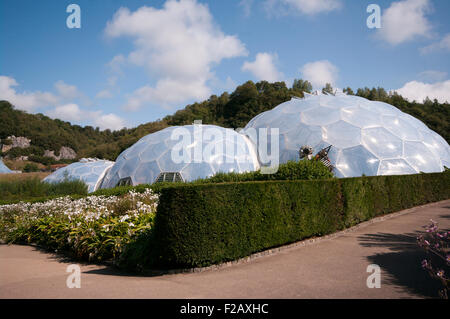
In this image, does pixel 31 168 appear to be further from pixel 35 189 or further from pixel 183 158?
pixel 183 158

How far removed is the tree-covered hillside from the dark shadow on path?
101 feet

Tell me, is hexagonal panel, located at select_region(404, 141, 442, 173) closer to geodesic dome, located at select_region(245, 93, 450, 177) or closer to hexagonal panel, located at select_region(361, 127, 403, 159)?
geodesic dome, located at select_region(245, 93, 450, 177)

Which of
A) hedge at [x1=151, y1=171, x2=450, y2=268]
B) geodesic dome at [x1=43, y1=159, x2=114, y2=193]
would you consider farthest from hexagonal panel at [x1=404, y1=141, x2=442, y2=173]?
geodesic dome at [x1=43, y1=159, x2=114, y2=193]

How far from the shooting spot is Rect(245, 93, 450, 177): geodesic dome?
19.0 metres

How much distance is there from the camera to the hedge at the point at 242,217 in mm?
5773

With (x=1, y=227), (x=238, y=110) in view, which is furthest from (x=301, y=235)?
(x=238, y=110)

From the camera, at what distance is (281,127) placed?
74.6 ft

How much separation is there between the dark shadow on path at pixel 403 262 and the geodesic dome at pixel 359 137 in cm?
1037

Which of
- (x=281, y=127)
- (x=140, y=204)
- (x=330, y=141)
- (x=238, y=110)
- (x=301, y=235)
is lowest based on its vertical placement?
(x=301, y=235)

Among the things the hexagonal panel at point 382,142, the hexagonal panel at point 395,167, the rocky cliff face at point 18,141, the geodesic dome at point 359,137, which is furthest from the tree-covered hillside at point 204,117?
the hexagonal panel at point 395,167

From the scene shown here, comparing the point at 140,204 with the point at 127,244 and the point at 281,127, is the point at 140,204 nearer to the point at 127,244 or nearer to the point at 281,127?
the point at 127,244

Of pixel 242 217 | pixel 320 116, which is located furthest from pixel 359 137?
pixel 242 217
